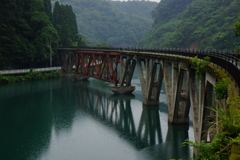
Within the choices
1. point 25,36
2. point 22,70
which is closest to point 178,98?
point 22,70

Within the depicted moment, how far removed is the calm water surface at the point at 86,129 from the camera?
2883 cm

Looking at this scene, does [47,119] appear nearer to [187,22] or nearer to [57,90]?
[57,90]

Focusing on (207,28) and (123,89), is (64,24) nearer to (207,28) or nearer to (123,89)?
(207,28)

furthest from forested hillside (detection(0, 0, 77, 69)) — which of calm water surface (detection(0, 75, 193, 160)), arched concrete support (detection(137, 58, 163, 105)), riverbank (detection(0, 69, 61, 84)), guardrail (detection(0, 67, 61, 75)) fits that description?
arched concrete support (detection(137, 58, 163, 105))

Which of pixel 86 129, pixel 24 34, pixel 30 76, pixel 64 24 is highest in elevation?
pixel 64 24

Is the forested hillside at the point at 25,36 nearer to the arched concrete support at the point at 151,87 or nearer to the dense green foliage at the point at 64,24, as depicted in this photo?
the dense green foliage at the point at 64,24

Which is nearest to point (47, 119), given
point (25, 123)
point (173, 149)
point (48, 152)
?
point (25, 123)

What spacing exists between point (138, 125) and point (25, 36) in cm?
5728

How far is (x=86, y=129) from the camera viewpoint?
37406mm

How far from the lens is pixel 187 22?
→ 127438 millimetres

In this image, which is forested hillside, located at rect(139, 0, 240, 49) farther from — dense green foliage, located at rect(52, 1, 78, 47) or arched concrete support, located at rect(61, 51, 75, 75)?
arched concrete support, located at rect(61, 51, 75, 75)

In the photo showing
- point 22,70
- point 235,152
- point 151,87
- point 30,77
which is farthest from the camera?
point 22,70

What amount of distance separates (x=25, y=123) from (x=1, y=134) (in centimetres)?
516

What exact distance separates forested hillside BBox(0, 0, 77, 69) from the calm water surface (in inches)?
876
